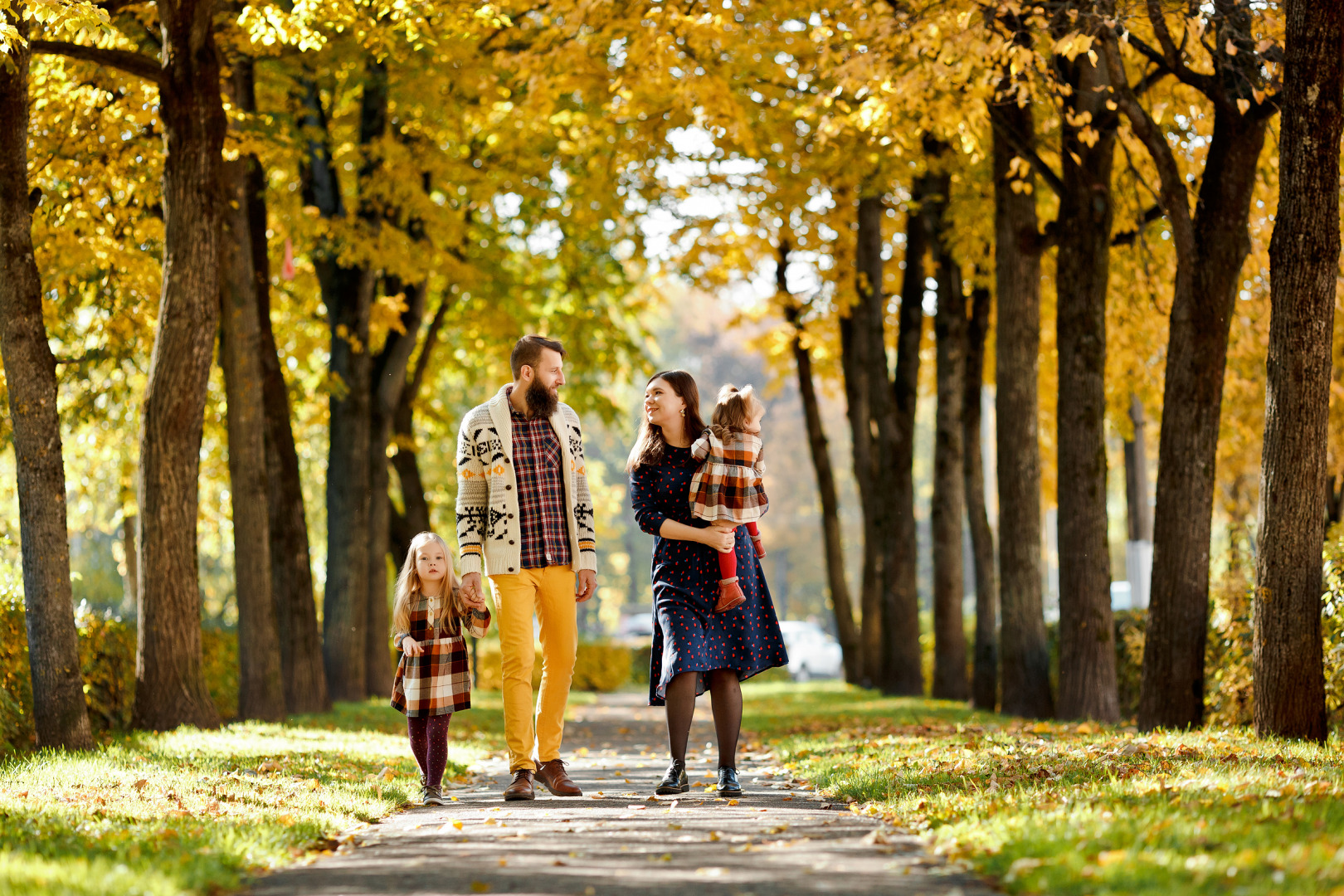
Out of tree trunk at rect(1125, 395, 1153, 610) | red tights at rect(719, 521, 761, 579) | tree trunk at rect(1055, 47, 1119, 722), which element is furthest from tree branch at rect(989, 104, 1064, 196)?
tree trunk at rect(1125, 395, 1153, 610)

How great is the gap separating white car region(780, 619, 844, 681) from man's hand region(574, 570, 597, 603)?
1270 inches

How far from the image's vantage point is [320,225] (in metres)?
16.0

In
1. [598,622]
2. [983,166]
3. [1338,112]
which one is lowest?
[598,622]

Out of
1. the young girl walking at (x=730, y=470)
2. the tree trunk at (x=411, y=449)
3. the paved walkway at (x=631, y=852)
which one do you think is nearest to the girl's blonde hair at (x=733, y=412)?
the young girl walking at (x=730, y=470)

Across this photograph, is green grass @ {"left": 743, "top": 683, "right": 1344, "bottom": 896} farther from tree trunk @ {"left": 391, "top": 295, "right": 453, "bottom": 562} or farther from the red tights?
tree trunk @ {"left": 391, "top": 295, "right": 453, "bottom": 562}

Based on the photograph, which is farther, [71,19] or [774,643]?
[71,19]

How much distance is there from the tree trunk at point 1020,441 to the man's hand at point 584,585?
727 centimetres

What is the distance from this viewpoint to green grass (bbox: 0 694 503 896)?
190 inches

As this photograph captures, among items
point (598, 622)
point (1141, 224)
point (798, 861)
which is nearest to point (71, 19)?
point (798, 861)

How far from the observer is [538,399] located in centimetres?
742

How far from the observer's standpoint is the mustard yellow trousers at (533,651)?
7238 mm

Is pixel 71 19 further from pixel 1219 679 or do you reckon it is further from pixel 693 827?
pixel 1219 679

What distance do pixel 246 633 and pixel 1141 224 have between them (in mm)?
9613

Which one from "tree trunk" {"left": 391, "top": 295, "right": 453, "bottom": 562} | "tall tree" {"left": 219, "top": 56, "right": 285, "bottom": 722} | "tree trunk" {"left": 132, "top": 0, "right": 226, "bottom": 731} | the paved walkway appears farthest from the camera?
"tree trunk" {"left": 391, "top": 295, "right": 453, "bottom": 562}
